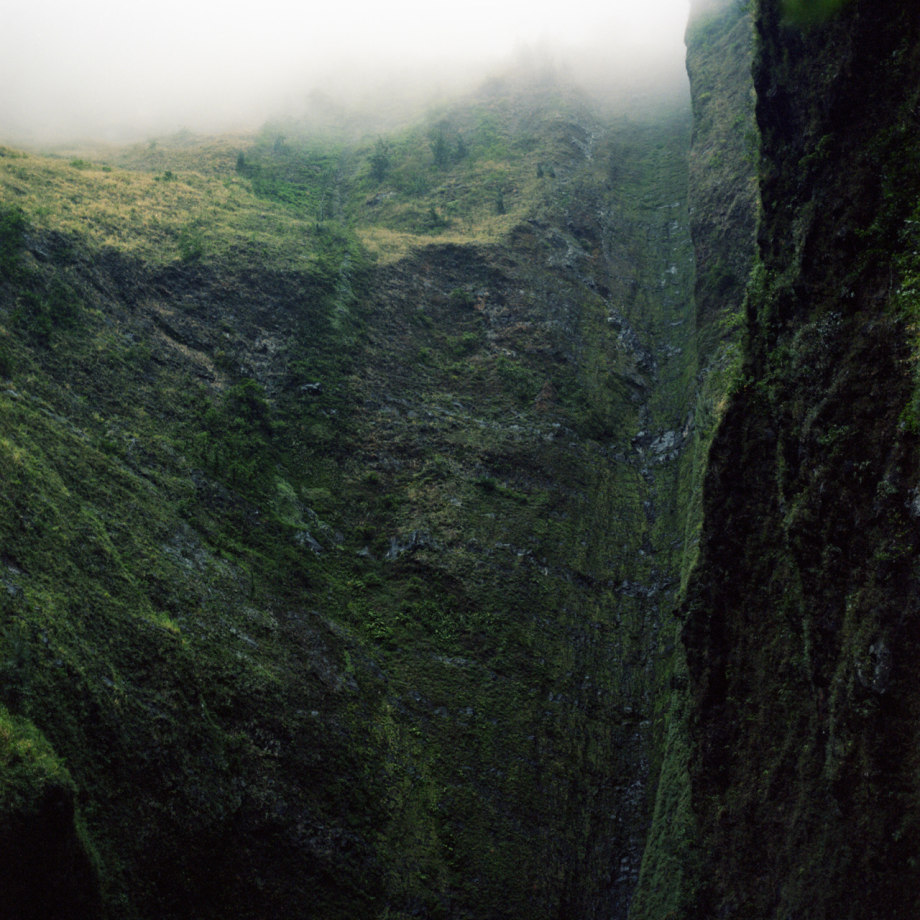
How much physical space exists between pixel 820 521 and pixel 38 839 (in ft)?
52.6

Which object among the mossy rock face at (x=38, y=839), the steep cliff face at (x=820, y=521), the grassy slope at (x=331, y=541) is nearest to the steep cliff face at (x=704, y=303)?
the grassy slope at (x=331, y=541)

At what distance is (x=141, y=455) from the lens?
74.5 ft

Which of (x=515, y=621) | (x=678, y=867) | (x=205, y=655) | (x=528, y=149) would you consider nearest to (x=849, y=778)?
(x=678, y=867)

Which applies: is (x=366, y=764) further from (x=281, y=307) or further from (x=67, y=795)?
(x=281, y=307)

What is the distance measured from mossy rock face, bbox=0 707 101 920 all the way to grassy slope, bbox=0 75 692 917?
22.3 inches

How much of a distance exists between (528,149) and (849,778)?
5279 centimetres

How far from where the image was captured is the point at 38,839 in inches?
473

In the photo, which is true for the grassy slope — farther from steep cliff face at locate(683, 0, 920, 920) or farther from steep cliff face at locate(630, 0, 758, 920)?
steep cliff face at locate(683, 0, 920, 920)

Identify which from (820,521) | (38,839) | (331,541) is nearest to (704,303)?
(331,541)

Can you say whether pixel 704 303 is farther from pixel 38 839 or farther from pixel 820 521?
pixel 38 839

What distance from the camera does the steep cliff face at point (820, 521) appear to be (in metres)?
10.5

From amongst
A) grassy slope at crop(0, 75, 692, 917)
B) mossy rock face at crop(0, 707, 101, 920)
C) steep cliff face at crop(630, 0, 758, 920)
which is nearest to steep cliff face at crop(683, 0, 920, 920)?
steep cliff face at crop(630, 0, 758, 920)

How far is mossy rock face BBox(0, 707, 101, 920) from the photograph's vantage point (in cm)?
1164

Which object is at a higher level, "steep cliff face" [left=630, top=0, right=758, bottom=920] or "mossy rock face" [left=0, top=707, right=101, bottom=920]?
"steep cliff face" [left=630, top=0, right=758, bottom=920]
